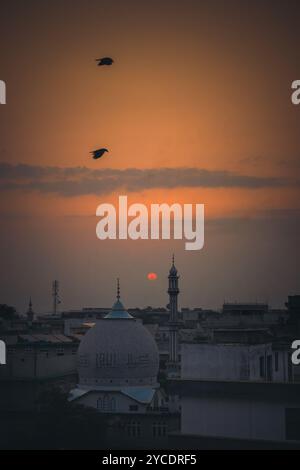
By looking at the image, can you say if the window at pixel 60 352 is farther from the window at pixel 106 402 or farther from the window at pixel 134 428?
the window at pixel 134 428

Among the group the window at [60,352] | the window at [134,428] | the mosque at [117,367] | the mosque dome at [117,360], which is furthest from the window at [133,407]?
the window at [60,352]

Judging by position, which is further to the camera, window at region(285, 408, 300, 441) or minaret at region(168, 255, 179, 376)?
minaret at region(168, 255, 179, 376)

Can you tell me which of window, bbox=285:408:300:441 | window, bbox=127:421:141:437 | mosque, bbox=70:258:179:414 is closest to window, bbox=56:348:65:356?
mosque, bbox=70:258:179:414

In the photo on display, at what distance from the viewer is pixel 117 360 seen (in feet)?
125

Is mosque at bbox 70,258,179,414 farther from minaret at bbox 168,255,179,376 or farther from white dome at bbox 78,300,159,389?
minaret at bbox 168,255,179,376

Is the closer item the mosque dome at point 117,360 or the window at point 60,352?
the mosque dome at point 117,360

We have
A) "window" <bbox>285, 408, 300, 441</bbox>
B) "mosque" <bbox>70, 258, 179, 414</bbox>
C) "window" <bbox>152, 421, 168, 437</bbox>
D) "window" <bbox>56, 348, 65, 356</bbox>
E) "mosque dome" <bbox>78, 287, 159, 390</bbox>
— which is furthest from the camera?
"window" <bbox>56, 348, 65, 356</bbox>

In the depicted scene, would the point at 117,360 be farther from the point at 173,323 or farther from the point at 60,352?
the point at 173,323

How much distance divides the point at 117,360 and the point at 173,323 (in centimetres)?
586

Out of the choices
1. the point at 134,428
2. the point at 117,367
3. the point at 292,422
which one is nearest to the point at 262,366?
the point at 134,428

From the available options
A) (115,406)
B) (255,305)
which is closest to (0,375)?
(115,406)

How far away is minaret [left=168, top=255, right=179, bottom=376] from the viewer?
42.6m

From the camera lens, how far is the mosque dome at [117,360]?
125 ft

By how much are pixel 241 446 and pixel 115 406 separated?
11417 mm
